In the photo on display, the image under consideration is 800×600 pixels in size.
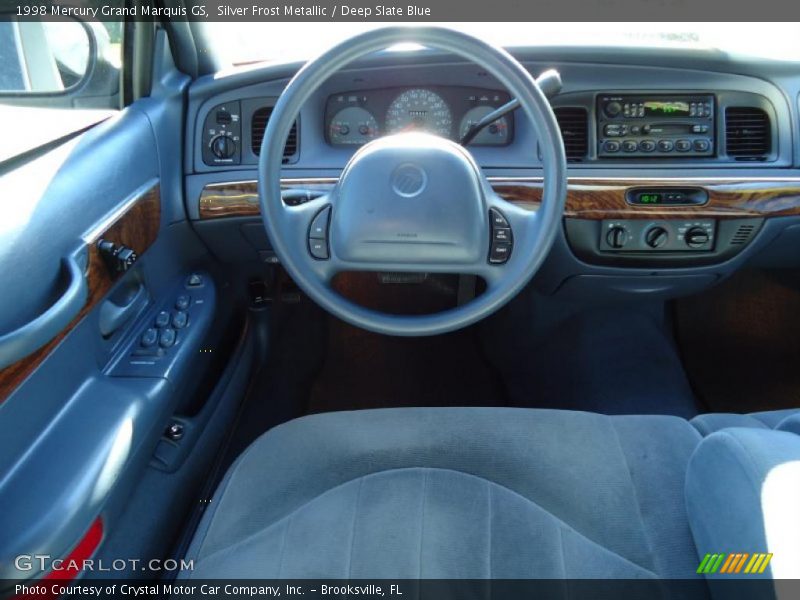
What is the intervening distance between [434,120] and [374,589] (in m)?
1.14

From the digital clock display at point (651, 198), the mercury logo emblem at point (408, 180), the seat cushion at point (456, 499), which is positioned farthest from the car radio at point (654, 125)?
the seat cushion at point (456, 499)

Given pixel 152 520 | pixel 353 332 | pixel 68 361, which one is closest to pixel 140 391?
pixel 68 361

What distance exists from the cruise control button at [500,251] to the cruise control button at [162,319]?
0.80 meters

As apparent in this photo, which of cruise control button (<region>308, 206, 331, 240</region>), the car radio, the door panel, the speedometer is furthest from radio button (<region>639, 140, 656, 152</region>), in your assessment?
the door panel

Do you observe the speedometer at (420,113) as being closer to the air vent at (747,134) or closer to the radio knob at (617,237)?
the radio knob at (617,237)

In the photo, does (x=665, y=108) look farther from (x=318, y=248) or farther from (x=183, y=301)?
(x=183, y=301)

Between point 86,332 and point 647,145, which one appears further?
point 647,145

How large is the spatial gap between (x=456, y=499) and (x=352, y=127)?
1009mm

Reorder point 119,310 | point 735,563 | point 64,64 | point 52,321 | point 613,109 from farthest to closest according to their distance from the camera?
1. point 613,109
2. point 64,64
3. point 119,310
4. point 52,321
5. point 735,563

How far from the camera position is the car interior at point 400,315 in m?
1.00

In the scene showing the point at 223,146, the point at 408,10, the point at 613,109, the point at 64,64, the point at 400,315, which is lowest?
the point at 400,315

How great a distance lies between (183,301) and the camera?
5.41 ft

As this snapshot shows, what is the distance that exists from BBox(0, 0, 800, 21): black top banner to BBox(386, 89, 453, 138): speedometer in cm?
21

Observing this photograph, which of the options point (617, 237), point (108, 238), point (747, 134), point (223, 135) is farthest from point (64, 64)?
point (747, 134)
